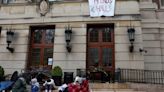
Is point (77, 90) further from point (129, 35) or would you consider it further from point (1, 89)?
point (129, 35)

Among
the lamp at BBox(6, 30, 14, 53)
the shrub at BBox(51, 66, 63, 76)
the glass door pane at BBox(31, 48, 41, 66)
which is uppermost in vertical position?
the lamp at BBox(6, 30, 14, 53)

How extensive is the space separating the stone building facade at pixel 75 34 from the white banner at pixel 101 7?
0.29 meters

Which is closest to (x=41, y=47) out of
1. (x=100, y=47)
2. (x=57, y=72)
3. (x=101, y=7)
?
(x=57, y=72)

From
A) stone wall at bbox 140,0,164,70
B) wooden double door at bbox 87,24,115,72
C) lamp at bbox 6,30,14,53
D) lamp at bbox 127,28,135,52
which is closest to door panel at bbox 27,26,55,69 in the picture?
lamp at bbox 6,30,14,53

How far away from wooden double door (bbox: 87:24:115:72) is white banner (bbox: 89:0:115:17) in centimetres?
83

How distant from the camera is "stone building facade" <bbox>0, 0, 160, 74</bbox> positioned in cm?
1833

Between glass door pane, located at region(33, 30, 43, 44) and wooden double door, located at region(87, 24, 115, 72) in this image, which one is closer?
wooden double door, located at region(87, 24, 115, 72)

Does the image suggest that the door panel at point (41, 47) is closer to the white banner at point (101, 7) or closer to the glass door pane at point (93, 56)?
the glass door pane at point (93, 56)

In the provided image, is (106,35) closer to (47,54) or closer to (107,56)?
(107,56)

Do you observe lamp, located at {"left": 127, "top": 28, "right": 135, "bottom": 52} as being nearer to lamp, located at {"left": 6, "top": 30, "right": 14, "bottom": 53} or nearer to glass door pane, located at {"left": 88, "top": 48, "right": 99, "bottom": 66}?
glass door pane, located at {"left": 88, "top": 48, "right": 99, "bottom": 66}

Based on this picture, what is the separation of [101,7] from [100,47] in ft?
9.12

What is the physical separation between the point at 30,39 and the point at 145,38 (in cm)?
847

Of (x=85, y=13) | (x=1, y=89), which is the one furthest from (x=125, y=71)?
(x=1, y=89)

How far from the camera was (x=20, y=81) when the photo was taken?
1028 cm
